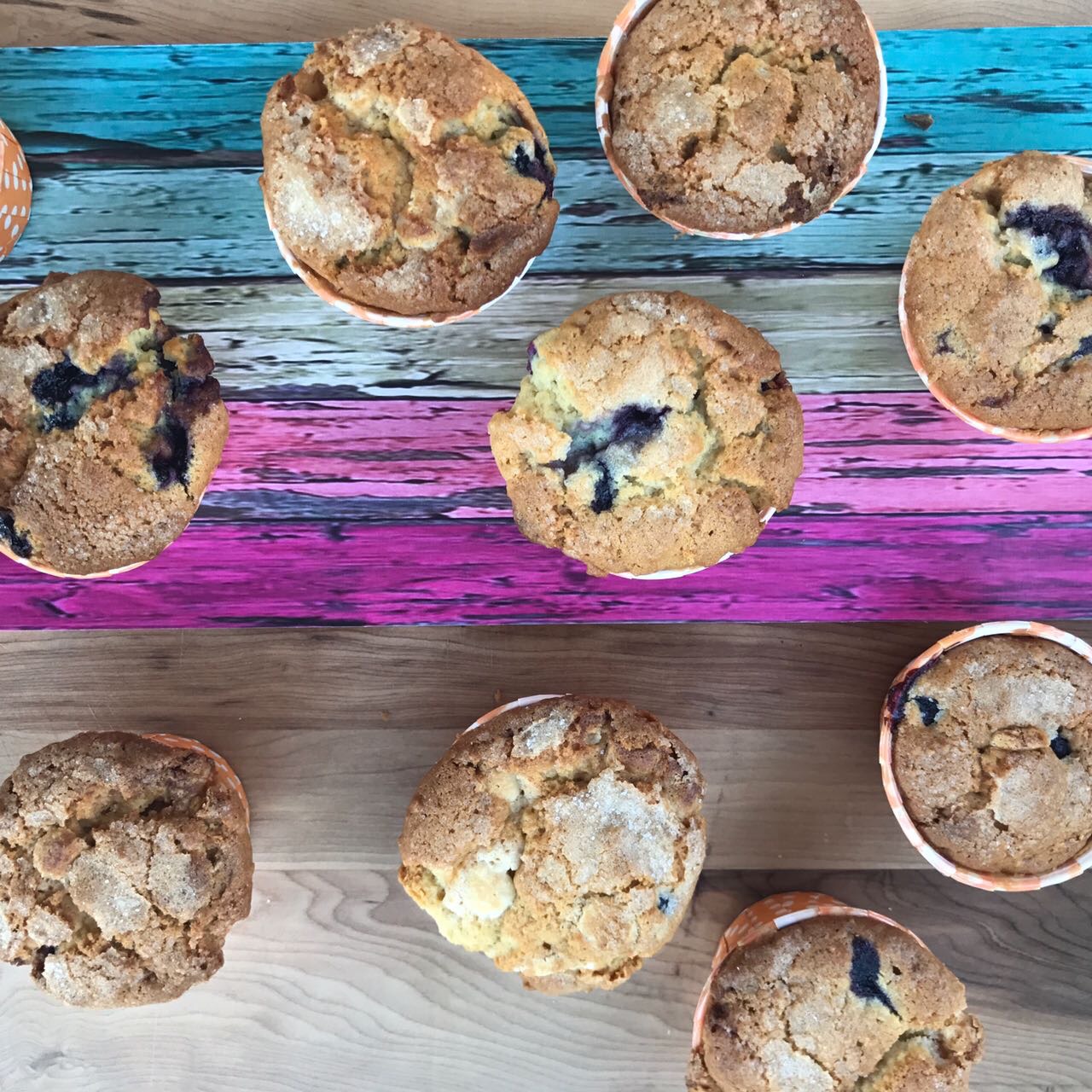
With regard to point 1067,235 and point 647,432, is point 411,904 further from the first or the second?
point 1067,235

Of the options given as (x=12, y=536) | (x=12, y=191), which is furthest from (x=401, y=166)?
(x=12, y=536)

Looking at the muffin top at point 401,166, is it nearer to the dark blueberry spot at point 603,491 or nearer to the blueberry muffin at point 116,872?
the dark blueberry spot at point 603,491

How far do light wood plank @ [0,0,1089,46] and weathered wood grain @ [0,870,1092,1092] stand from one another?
1.77m

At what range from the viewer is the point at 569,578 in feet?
6.53

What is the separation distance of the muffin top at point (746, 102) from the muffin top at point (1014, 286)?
234mm

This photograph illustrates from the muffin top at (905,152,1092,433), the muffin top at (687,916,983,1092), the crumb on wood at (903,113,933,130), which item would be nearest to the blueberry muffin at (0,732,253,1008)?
the muffin top at (687,916,983,1092)

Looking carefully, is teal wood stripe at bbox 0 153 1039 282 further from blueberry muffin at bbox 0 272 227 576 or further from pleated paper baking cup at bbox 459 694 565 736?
pleated paper baking cup at bbox 459 694 565 736

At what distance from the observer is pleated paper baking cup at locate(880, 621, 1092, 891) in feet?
5.80

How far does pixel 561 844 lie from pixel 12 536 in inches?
43.0

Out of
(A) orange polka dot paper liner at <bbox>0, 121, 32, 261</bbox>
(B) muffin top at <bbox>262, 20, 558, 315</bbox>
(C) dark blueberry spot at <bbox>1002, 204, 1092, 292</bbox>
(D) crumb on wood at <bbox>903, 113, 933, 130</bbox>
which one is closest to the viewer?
(B) muffin top at <bbox>262, 20, 558, 315</bbox>

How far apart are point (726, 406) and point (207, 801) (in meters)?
1.17

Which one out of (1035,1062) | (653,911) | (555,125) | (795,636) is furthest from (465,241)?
(1035,1062)

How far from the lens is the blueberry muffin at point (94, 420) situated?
1.60 metres

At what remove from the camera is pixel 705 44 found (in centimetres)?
164
